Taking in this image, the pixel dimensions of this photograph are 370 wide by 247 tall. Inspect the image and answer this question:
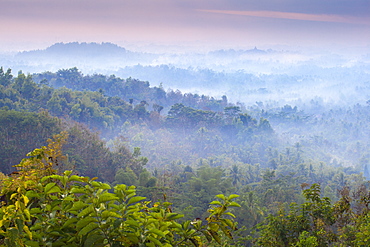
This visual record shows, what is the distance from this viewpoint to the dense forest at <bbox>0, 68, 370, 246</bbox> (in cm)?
134

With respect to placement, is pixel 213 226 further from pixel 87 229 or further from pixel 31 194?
pixel 31 194

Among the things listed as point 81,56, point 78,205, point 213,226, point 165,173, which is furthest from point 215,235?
point 81,56

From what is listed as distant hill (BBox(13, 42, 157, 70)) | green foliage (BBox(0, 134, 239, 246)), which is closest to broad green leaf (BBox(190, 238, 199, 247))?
green foliage (BBox(0, 134, 239, 246))

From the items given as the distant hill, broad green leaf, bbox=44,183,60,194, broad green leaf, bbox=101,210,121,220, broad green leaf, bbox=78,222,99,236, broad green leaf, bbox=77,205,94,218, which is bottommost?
broad green leaf, bbox=78,222,99,236

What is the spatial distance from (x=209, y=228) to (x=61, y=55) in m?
136

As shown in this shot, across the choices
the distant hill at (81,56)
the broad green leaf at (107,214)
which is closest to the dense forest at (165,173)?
the broad green leaf at (107,214)

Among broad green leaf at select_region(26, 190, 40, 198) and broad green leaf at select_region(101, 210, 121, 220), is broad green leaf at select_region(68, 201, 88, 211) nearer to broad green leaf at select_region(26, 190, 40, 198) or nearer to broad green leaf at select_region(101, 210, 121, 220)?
broad green leaf at select_region(101, 210, 121, 220)

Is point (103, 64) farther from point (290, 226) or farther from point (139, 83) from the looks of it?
point (290, 226)

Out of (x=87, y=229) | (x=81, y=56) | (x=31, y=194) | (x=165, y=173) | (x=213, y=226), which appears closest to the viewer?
(x=87, y=229)

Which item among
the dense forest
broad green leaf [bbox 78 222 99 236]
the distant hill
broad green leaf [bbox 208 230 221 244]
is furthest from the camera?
the distant hill

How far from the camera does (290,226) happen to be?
4711mm

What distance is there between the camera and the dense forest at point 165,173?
1.34 m

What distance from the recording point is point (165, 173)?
2211 centimetres

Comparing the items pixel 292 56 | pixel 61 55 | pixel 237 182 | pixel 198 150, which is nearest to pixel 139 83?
pixel 198 150
